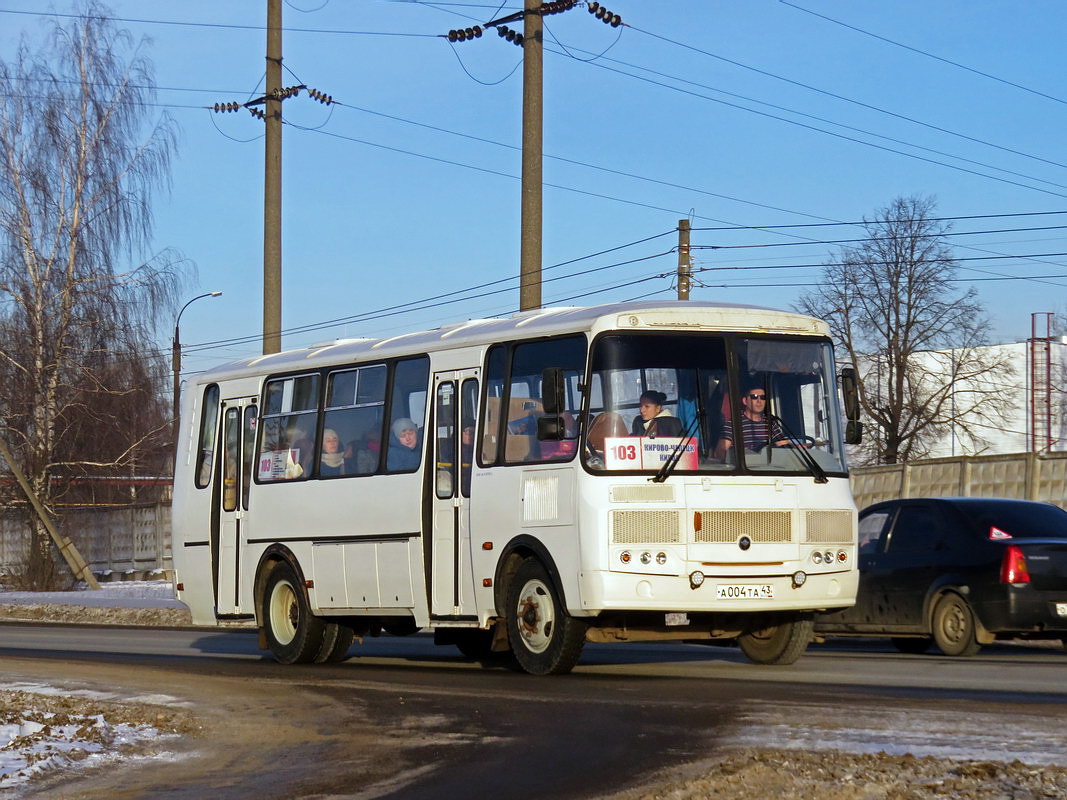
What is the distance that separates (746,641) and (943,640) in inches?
87.1

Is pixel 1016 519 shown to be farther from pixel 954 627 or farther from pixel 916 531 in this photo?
pixel 954 627

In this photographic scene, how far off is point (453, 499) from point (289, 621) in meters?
3.17

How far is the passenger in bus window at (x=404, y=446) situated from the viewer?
15.6 m

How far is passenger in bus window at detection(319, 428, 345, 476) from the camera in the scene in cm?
1666

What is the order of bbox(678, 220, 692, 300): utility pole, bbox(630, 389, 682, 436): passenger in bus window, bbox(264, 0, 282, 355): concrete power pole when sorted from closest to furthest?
bbox(630, 389, 682, 436): passenger in bus window
bbox(264, 0, 282, 355): concrete power pole
bbox(678, 220, 692, 300): utility pole

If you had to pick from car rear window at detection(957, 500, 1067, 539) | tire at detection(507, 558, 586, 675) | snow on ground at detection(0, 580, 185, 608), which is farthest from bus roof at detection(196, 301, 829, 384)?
snow on ground at detection(0, 580, 185, 608)

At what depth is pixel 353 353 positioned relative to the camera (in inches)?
664

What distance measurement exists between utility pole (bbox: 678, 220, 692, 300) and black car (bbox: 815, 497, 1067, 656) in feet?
59.8

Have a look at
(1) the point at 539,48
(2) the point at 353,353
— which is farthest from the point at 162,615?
(2) the point at 353,353

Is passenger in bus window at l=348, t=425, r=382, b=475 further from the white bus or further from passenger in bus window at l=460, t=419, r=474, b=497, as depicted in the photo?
passenger in bus window at l=460, t=419, r=474, b=497

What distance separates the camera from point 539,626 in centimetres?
1401

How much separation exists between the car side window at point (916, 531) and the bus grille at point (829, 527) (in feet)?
8.61

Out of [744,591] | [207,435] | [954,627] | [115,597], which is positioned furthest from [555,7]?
[115,597]

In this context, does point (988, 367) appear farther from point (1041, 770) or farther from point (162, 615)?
point (1041, 770)
